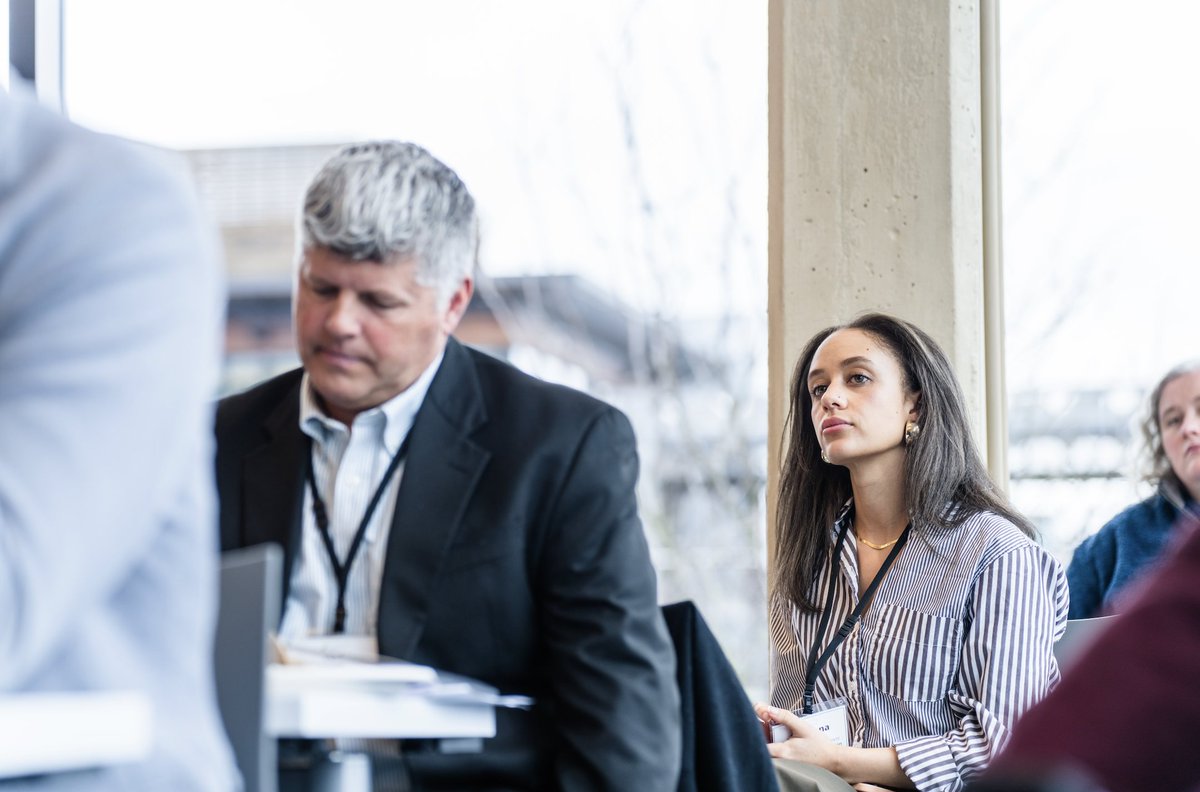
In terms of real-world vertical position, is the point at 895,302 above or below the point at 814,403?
above

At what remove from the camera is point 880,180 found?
408 cm

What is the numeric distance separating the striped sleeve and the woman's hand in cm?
14

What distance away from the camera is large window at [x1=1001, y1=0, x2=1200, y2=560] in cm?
419

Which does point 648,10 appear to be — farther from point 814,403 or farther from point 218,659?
point 218,659

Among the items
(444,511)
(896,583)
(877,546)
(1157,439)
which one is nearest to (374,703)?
(444,511)

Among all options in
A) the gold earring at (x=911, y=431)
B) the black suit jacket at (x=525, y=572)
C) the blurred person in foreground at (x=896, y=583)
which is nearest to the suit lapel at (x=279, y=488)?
the black suit jacket at (x=525, y=572)

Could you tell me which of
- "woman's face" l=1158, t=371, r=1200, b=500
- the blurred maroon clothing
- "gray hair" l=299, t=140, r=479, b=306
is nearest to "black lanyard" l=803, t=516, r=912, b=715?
"woman's face" l=1158, t=371, r=1200, b=500

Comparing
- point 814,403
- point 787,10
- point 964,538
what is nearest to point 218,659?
point 964,538

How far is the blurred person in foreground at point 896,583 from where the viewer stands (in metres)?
2.89

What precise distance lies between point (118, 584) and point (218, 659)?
330mm

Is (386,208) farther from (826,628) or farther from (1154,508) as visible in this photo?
(1154,508)

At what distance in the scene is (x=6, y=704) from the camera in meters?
0.95

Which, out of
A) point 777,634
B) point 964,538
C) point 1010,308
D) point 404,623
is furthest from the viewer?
point 1010,308

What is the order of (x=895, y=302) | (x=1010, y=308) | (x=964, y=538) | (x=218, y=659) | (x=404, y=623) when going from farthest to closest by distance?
(x=1010, y=308)
(x=895, y=302)
(x=964, y=538)
(x=404, y=623)
(x=218, y=659)
